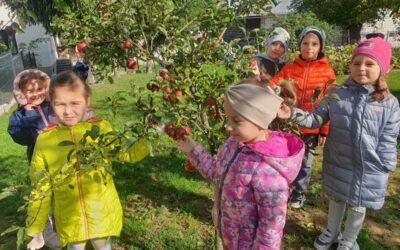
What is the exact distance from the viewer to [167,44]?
2215 millimetres

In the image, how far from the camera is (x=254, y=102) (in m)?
1.54

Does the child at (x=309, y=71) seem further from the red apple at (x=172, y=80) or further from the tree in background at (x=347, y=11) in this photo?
the tree in background at (x=347, y=11)

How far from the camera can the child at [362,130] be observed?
7.69ft

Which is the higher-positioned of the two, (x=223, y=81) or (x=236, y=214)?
(x=223, y=81)

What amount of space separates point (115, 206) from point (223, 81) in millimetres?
1048

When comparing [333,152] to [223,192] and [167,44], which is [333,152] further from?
[167,44]

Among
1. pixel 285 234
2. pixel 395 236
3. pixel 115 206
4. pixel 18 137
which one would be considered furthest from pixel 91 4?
pixel 395 236

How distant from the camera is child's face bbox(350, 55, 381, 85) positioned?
2.31m

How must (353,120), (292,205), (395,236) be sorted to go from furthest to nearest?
1. (292,205)
2. (395,236)
3. (353,120)

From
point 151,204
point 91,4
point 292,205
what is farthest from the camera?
point 151,204

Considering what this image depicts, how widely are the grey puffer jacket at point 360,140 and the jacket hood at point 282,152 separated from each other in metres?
0.64

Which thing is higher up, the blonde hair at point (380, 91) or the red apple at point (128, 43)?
the red apple at point (128, 43)

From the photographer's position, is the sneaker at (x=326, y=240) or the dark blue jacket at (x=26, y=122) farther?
the sneaker at (x=326, y=240)

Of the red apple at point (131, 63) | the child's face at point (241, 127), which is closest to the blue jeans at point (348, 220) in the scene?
the child's face at point (241, 127)
